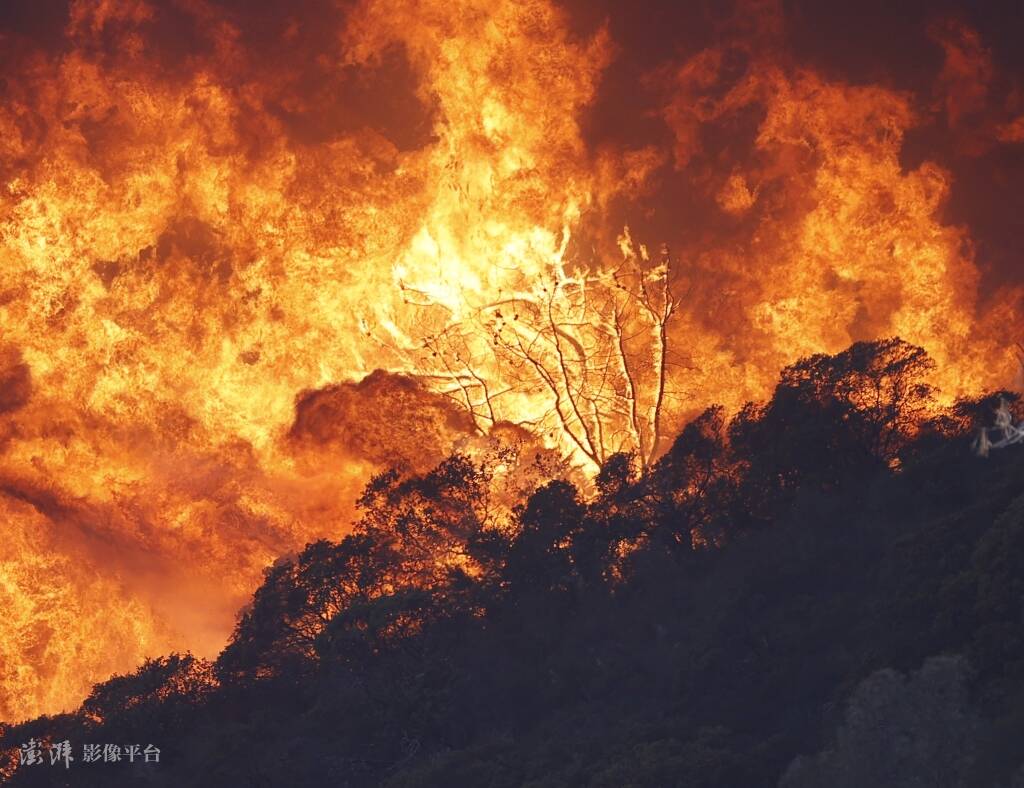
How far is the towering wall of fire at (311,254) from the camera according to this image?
1512 inches

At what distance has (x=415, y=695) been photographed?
29.7 metres

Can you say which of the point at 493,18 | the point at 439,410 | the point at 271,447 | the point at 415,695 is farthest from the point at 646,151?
the point at 415,695

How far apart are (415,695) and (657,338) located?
13.0 metres

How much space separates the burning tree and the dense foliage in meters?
2.55

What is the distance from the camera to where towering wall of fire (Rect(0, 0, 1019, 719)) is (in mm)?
38406

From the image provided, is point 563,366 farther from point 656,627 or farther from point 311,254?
point 656,627

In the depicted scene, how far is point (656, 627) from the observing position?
3050 centimetres

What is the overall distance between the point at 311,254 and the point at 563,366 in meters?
7.44
